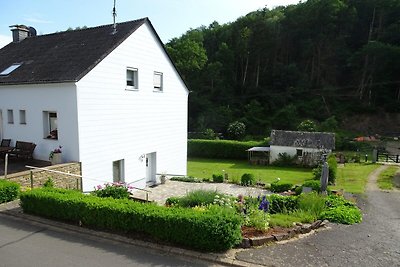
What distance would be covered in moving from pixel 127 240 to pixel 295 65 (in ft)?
213

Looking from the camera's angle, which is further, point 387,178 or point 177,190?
point 387,178

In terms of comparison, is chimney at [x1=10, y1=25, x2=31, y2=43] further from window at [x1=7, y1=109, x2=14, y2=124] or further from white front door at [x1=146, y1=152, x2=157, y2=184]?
white front door at [x1=146, y1=152, x2=157, y2=184]

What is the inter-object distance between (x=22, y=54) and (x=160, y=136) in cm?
950

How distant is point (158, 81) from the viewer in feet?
61.5

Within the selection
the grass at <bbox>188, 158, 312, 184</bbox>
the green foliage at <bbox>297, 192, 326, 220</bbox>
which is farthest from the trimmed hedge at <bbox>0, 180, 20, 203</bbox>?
the grass at <bbox>188, 158, 312, 184</bbox>

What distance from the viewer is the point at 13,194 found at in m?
9.94

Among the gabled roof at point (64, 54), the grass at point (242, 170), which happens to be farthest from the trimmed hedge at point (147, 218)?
the grass at point (242, 170)

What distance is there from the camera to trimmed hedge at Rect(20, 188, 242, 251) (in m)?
6.45

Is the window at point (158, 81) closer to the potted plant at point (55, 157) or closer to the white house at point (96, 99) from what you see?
the white house at point (96, 99)

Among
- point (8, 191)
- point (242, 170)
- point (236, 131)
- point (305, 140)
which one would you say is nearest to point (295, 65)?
point (236, 131)

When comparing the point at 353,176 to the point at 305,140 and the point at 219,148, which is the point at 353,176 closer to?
the point at 305,140

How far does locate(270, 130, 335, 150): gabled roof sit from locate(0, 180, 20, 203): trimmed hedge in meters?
29.2

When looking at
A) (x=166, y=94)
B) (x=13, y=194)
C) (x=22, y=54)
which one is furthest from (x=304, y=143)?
(x=13, y=194)

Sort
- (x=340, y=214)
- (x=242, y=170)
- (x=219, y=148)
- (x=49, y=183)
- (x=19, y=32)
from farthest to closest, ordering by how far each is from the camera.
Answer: (x=219, y=148)
(x=242, y=170)
(x=19, y=32)
(x=49, y=183)
(x=340, y=214)
